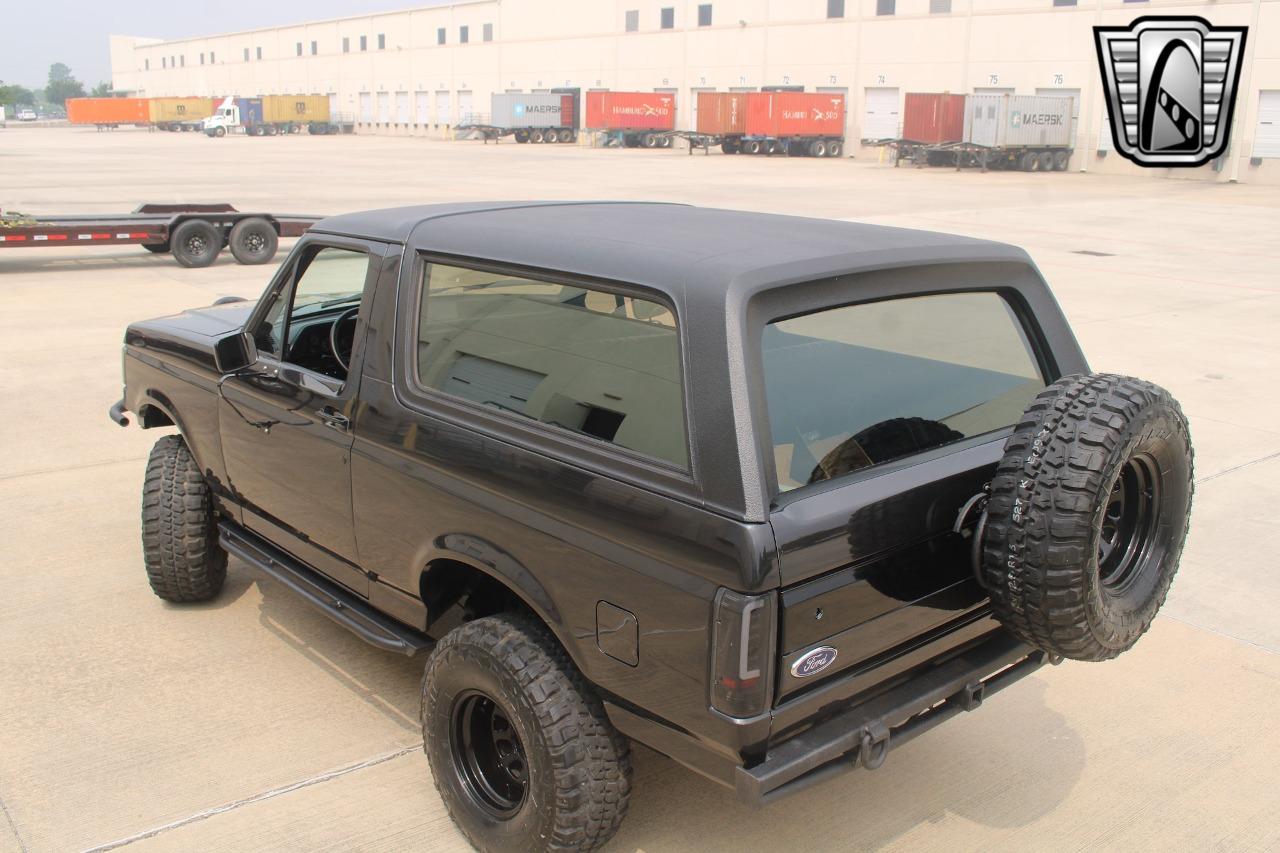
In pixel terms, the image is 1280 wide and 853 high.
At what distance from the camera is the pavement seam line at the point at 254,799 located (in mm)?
3248

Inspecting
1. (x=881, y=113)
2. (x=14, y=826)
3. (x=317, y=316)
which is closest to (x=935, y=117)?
(x=881, y=113)

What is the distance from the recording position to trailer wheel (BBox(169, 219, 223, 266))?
1539 cm

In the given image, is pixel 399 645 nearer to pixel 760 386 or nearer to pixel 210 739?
pixel 210 739

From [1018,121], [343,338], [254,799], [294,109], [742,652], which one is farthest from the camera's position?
[294,109]

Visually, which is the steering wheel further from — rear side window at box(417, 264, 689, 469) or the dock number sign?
the dock number sign

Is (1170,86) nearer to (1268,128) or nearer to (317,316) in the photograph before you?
(1268,128)

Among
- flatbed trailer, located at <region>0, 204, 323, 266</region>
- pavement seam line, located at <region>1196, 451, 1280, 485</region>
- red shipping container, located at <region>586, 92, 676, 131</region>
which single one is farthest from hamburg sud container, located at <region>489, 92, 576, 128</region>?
pavement seam line, located at <region>1196, 451, 1280, 485</region>

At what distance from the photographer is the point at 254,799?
3451mm

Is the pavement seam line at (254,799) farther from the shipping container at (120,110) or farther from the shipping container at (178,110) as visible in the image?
the shipping container at (120,110)

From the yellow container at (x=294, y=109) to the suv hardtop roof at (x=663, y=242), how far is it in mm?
89491

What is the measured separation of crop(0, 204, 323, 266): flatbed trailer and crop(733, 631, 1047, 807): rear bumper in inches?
563

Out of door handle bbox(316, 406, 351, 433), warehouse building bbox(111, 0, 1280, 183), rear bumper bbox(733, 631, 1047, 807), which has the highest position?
warehouse building bbox(111, 0, 1280, 183)

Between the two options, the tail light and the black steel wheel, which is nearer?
the tail light

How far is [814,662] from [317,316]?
8.03 feet
